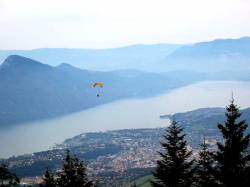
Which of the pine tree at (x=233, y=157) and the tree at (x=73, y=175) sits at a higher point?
the pine tree at (x=233, y=157)

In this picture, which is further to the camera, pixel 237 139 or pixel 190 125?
pixel 190 125

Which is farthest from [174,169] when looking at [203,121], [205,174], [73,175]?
[203,121]

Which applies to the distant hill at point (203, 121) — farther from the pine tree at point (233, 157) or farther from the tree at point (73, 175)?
the pine tree at point (233, 157)

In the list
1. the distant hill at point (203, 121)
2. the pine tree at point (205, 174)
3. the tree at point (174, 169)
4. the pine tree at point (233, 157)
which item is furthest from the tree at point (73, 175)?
the distant hill at point (203, 121)

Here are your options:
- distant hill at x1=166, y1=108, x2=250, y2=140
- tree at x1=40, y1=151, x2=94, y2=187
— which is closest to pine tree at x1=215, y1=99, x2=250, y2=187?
tree at x1=40, y1=151, x2=94, y2=187

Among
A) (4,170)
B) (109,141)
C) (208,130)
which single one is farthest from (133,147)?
(4,170)

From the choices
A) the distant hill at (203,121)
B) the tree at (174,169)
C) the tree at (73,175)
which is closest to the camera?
the tree at (174,169)

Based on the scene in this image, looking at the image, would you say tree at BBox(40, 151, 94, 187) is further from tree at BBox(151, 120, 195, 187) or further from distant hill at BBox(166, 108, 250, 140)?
distant hill at BBox(166, 108, 250, 140)

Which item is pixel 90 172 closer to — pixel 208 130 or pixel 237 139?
pixel 208 130
